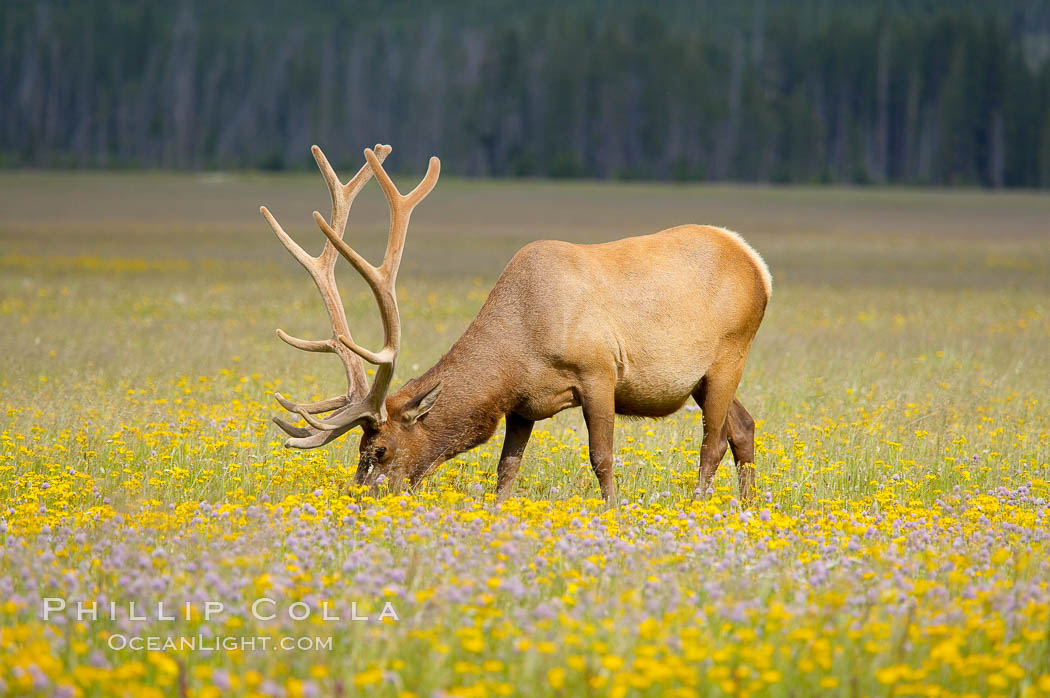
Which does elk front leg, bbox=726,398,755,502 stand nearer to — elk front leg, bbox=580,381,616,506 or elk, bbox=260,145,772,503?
elk, bbox=260,145,772,503

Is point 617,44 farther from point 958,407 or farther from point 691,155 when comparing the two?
point 958,407

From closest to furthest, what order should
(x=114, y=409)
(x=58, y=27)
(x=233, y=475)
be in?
(x=233, y=475)
(x=114, y=409)
(x=58, y=27)

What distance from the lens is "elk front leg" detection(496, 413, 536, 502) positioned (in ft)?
26.5

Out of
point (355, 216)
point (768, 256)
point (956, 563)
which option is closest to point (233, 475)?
point (956, 563)

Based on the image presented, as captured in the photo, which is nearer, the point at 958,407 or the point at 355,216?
the point at 958,407

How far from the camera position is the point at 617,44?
105 m

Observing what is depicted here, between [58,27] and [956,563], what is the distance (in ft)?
425

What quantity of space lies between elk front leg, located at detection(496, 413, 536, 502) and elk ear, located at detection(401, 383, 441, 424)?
75 centimetres

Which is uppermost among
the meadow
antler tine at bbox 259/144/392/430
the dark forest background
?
the dark forest background

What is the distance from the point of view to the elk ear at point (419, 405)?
750cm

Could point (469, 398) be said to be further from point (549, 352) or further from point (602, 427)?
point (602, 427)

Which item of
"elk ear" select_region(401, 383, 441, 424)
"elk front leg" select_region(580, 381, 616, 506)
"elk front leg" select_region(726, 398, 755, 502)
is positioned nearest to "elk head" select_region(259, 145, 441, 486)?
"elk ear" select_region(401, 383, 441, 424)

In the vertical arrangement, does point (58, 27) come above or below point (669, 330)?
above

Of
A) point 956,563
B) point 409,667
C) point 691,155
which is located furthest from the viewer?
point 691,155
